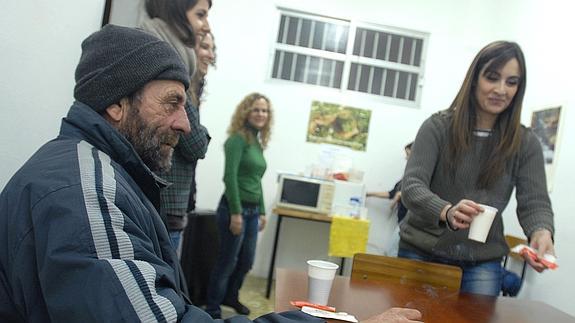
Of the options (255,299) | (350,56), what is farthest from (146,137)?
(350,56)

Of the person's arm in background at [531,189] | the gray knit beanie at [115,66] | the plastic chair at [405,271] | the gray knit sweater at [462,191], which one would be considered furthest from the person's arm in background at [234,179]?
the gray knit beanie at [115,66]

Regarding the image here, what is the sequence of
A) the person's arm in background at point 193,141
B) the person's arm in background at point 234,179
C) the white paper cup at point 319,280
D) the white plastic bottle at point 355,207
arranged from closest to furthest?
the white paper cup at point 319,280, the person's arm in background at point 193,141, the person's arm in background at point 234,179, the white plastic bottle at point 355,207

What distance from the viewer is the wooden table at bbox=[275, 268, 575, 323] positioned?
130 centimetres

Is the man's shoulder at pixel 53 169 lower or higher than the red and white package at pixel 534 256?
higher

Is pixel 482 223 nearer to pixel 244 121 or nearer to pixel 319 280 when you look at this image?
pixel 319 280

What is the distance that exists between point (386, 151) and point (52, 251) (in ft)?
15.0

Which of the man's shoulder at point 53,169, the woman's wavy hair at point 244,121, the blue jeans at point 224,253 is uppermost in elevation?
the woman's wavy hair at point 244,121

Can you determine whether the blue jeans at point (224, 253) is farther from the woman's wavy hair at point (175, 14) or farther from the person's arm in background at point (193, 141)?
the woman's wavy hair at point (175, 14)

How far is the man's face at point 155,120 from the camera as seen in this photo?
1.08 meters

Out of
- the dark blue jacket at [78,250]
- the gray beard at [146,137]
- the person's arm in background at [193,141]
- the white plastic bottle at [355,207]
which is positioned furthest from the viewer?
the white plastic bottle at [355,207]

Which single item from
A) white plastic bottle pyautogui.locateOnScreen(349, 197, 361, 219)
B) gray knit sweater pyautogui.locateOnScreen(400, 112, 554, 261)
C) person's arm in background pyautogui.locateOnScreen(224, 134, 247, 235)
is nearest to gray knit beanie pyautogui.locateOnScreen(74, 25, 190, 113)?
gray knit sweater pyautogui.locateOnScreen(400, 112, 554, 261)

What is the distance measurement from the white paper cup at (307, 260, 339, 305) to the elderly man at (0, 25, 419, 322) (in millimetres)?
253

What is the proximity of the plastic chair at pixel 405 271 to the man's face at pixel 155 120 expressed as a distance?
856mm

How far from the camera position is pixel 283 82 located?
A: 16.5 feet
